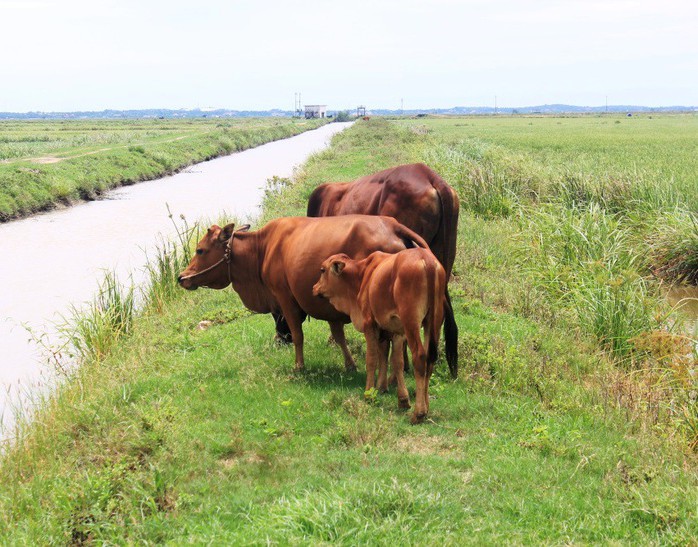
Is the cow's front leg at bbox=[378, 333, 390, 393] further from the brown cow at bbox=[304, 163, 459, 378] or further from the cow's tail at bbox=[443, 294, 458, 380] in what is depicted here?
the brown cow at bbox=[304, 163, 459, 378]

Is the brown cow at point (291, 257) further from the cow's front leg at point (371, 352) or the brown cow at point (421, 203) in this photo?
the cow's front leg at point (371, 352)

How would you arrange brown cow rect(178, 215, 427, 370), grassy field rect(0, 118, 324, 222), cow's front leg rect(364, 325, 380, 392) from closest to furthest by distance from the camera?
cow's front leg rect(364, 325, 380, 392) → brown cow rect(178, 215, 427, 370) → grassy field rect(0, 118, 324, 222)

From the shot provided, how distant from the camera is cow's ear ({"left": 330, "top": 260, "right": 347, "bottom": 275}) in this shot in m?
6.30

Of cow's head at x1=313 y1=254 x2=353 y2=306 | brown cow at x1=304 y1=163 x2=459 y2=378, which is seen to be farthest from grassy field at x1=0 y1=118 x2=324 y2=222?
cow's head at x1=313 y1=254 x2=353 y2=306

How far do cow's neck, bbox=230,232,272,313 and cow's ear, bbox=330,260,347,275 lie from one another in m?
1.69

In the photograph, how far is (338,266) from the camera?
6.33 meters

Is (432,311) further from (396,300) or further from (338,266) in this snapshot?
(338,266)

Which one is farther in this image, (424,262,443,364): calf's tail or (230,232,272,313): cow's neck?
(230,232,272,313): cow's neck

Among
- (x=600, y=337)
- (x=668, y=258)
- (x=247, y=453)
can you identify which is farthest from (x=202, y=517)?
(x=668, y=258)

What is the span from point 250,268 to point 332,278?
175cm

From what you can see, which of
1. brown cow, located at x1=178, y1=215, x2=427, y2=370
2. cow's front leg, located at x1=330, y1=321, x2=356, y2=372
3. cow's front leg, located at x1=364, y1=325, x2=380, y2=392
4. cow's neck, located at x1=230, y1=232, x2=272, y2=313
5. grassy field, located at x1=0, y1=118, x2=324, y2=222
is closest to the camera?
cow's front leg, located at x1=364, y1=325, x2=380, y2=392

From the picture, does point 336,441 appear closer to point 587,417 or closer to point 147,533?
point 147,533

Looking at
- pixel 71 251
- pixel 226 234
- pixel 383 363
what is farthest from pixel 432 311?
pixel 71 251

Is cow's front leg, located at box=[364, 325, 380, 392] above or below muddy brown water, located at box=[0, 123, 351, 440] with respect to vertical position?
above
